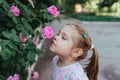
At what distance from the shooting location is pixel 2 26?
10.4 ft

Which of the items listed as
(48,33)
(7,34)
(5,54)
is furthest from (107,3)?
(5,54)

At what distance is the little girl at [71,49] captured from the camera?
2969 millimetres

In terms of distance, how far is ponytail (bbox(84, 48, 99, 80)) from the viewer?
121 inches

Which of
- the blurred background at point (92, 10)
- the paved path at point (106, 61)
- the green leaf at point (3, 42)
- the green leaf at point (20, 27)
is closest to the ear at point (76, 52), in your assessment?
the green leaf at point (20, 27)

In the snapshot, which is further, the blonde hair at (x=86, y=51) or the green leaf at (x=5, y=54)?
the blonde hair at (x=86, y=51)

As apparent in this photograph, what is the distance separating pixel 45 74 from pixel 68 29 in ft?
11.3

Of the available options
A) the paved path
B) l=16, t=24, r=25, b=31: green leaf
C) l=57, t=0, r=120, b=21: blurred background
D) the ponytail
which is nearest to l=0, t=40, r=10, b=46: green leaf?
l=16, t=24, r=25, b=31: green leaf

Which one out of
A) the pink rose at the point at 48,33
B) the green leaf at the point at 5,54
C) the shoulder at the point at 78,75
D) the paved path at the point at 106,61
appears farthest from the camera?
the paved path at the point at 106,61

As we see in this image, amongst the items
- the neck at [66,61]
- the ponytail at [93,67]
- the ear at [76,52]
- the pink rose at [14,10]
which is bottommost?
the ponytail at [93,67]

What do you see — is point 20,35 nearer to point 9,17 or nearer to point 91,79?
point 9,17

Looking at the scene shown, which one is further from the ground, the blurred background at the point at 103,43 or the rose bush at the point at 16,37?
the rose bush at the point at 16,37

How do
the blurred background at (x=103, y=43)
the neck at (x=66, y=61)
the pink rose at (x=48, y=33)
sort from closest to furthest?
the neck at (x=66, y=61), the pink rose at (x=48, y=33), the blurred background at (x=103, y=43)

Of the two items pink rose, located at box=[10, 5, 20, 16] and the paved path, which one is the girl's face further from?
the paved path

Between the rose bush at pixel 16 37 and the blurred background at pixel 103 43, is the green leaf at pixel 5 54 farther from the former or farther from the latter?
the blurred background at pixel 103 43
